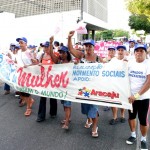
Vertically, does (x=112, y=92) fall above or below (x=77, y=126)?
above

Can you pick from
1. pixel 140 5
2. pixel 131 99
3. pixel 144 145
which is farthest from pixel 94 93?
pixel 140 5

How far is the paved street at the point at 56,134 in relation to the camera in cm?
502

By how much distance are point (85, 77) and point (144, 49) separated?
4.39 ft

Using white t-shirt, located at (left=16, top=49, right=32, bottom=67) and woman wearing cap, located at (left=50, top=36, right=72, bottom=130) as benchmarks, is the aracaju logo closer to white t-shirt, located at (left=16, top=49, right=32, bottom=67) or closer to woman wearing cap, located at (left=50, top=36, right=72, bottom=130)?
woman wearing cap, located at (left=50, top=36, right=72, bottom=130)

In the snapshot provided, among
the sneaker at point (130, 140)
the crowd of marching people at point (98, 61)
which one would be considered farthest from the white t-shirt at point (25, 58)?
the sneaker at point (130, 140)

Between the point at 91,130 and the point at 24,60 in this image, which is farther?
the point at 24,60

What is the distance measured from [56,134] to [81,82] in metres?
1.13

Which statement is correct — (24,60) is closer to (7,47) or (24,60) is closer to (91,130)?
(91,130)

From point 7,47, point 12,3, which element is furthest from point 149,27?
point 7,47

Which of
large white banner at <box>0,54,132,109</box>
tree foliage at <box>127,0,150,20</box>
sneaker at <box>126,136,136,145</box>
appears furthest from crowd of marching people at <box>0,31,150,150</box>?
tree foliage at <box>127,0,150,20</box>

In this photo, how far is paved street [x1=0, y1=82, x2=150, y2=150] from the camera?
5.02 metres

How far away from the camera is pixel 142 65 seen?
453 centimetres

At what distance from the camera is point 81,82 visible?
18.2ft

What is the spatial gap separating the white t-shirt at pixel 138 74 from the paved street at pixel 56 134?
972 mm
